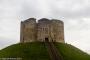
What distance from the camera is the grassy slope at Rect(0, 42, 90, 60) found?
1890 inches

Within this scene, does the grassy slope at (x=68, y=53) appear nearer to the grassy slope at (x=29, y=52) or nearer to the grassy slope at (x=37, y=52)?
the grassy slope at (x=37, y=52)

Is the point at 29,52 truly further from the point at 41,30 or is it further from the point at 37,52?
the point at 41,30

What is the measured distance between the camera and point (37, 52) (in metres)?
50.2

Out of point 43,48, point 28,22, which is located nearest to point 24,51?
point 43,48

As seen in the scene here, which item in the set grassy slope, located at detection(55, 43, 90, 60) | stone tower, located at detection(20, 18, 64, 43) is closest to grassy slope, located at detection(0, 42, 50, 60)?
stone tower, located at detection(20, 18, 64, 43)

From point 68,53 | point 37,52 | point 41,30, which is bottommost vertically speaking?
point 68,53

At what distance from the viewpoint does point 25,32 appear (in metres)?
56.4

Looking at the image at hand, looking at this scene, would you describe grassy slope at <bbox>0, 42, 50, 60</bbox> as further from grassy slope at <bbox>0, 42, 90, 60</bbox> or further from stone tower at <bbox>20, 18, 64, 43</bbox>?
stone tower at <bbox>20, 18, 64, 43</bbox>

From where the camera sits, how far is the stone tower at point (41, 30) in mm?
55969

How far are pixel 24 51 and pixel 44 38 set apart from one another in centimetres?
653

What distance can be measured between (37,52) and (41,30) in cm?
721

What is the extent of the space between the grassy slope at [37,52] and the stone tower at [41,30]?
5.83 ft

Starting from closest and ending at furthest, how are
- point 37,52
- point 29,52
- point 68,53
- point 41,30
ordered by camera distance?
point 37,52 → point 29,52 → point 68,53 → point 41,30

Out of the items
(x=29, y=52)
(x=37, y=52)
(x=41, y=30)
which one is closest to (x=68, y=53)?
(x=37, y=52)
